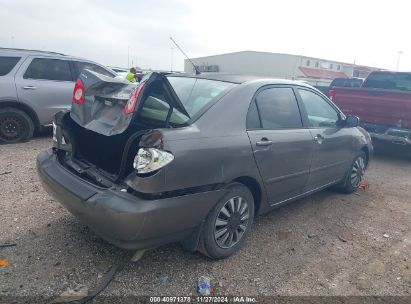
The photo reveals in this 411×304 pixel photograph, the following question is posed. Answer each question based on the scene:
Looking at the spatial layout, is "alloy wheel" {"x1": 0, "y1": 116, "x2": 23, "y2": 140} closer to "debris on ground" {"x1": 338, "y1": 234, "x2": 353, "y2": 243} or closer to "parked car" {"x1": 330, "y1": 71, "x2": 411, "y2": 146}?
"debris on ground" {"x1": 338, "y1": 234, "x2": 353, "y2": 243}

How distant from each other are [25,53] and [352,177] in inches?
257

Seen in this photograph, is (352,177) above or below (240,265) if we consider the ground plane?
above

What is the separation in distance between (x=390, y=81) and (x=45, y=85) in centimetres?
821

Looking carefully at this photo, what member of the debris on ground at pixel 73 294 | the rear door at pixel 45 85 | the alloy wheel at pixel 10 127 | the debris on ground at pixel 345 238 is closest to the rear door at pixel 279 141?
the debris on ground at pixel 345 238

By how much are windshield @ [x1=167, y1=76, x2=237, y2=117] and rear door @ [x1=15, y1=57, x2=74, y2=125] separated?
436 centimetres

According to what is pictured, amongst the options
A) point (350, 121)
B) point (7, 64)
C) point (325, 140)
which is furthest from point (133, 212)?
point (7, 64)

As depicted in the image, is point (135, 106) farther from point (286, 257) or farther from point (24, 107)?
point (24, 107)

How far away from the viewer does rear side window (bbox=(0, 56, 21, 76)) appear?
6.68 m

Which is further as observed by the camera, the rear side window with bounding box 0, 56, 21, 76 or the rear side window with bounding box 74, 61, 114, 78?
the rear side window with bounding box 74, 61, 114, 78

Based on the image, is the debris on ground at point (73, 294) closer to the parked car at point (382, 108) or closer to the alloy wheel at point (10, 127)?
the alloy wheel at point (10, 127)

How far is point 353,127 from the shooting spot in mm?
5117

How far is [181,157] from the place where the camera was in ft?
8.46

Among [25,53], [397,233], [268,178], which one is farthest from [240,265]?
[25,53]

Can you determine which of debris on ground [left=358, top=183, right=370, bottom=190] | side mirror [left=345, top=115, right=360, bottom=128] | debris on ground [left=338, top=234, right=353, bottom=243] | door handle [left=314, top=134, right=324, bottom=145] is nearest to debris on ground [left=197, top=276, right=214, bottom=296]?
debris on ground [left=338, top=234, right=353, bottom=243]
